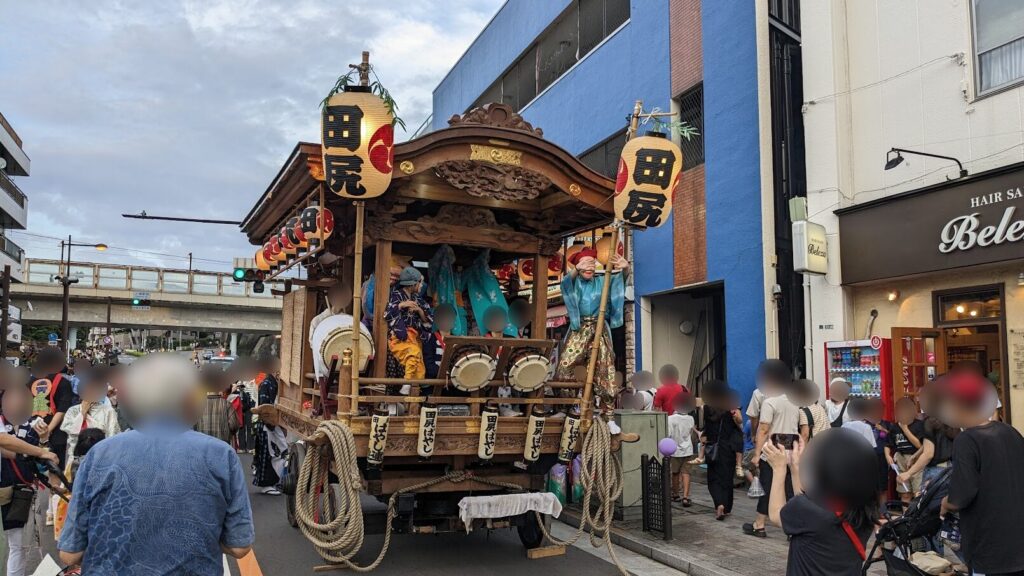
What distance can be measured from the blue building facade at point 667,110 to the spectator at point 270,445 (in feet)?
23.4

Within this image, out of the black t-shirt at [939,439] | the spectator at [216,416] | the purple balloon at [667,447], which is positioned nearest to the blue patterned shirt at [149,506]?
the black t-shirt at [939,439]

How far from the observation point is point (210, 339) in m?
73.1

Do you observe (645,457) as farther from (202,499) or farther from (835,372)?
(202,499)

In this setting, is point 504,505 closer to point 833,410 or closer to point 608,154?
point 833,410

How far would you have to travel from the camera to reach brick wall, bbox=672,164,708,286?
1313cm

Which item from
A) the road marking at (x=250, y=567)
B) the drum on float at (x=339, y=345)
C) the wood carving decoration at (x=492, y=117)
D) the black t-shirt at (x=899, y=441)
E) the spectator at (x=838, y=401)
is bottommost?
the road marking at (x=250, y=567)

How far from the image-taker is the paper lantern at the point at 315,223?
6.73 m

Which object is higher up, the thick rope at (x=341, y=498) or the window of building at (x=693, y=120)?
the window of building at (x=693, y=120)

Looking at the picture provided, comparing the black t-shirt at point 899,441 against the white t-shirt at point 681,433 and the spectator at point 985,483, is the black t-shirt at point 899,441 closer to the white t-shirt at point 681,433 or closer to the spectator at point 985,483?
the white t-shirt at point 681,433

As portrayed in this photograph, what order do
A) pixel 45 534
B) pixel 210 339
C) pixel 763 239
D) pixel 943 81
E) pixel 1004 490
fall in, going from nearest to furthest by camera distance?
pixel 1004 490
pixel 45 534
pixel 943 81
pixel 763 239
pixel 210 339

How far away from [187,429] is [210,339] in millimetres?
75818

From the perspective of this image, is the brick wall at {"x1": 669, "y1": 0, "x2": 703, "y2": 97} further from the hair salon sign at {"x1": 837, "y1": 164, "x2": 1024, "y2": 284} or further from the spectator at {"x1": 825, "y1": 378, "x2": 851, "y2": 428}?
the spectator at {"x1": 825, "y1": 378, "x2": 851, "y2": 428}

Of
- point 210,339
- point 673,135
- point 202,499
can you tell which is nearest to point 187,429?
point 202,499

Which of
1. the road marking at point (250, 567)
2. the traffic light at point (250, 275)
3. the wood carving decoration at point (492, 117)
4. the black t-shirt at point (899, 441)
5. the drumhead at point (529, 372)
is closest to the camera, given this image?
the drumhead at point (529, 372)
